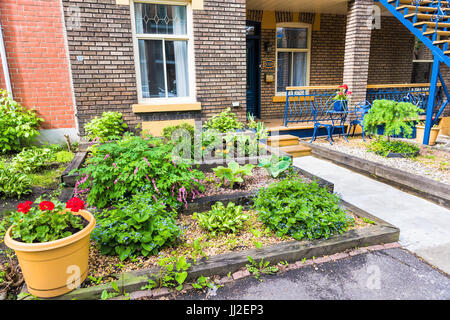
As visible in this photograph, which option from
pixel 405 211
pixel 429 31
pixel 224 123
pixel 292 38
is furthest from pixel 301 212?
pixel 292 38

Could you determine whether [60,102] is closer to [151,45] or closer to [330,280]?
[151,45]

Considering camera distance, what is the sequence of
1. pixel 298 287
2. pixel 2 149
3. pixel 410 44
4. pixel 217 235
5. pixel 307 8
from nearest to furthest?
pixel 298 287, pixel 217 235, pixel 2 149, pixel 307 8, pixel 410 44

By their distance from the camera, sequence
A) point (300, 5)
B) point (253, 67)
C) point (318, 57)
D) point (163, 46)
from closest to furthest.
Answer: point (163, 46) → point (300, 5) → point (253, 67) → point (318, 57)

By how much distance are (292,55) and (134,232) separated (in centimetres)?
812

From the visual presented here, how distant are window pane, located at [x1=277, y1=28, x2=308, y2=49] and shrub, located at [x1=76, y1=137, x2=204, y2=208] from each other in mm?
6923

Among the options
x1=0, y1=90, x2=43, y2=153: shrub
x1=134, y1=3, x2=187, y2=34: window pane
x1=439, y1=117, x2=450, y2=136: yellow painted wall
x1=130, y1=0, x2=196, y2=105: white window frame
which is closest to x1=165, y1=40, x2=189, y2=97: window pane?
x1=130, y1=0, x2=196, y2=105: white window frame

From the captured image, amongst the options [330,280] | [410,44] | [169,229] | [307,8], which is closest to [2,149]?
[169,229]

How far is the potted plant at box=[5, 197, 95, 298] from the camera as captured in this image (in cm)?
202

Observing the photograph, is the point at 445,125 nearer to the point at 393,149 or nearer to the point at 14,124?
the point at 393,149

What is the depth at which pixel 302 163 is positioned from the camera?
19.9 feet

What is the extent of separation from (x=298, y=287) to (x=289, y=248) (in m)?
0.40

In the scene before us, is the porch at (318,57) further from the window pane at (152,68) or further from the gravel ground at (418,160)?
the window pane at (152,68)

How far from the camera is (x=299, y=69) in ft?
30.5

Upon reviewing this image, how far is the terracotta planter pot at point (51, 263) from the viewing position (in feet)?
6.56
